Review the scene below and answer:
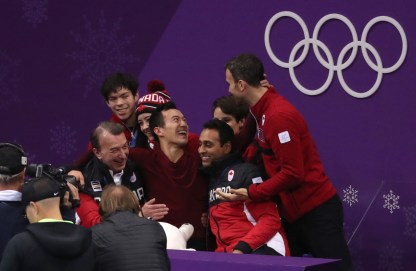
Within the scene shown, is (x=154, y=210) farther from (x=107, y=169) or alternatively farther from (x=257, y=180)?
(x=257, y=180)

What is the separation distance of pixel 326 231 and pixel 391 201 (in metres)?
0.98

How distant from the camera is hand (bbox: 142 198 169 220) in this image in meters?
6.45

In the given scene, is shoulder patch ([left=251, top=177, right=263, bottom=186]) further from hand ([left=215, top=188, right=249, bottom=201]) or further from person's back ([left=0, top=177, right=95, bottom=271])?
person's back ([left=0, top=177, right=95, bottom=271])

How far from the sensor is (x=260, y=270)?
5.41 m

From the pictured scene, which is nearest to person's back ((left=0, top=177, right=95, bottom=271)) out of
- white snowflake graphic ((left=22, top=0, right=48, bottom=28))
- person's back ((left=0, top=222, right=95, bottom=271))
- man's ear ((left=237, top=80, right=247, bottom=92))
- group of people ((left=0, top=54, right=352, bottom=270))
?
person's back ((left=0, top=222, right=95, bottom=271))

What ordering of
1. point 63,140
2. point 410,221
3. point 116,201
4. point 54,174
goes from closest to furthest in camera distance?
1. point 116,201
2. point 54,174
3. point 410,221
4. point 63,140

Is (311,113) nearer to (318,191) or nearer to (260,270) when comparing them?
(318,191)

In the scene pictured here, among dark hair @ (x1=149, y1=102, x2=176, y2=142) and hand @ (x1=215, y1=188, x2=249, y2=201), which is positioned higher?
dark hair @ (x1=149, y1=102, x2=176, y2=142)

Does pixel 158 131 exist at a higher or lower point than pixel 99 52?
lower

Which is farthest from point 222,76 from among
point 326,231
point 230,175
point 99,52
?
point 326,231

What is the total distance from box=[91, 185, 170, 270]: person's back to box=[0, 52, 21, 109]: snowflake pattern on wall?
413 cm

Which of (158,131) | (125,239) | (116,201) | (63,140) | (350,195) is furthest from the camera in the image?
(63,140)

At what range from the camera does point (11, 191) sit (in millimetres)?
5379

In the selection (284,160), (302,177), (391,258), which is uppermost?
(284,160)
